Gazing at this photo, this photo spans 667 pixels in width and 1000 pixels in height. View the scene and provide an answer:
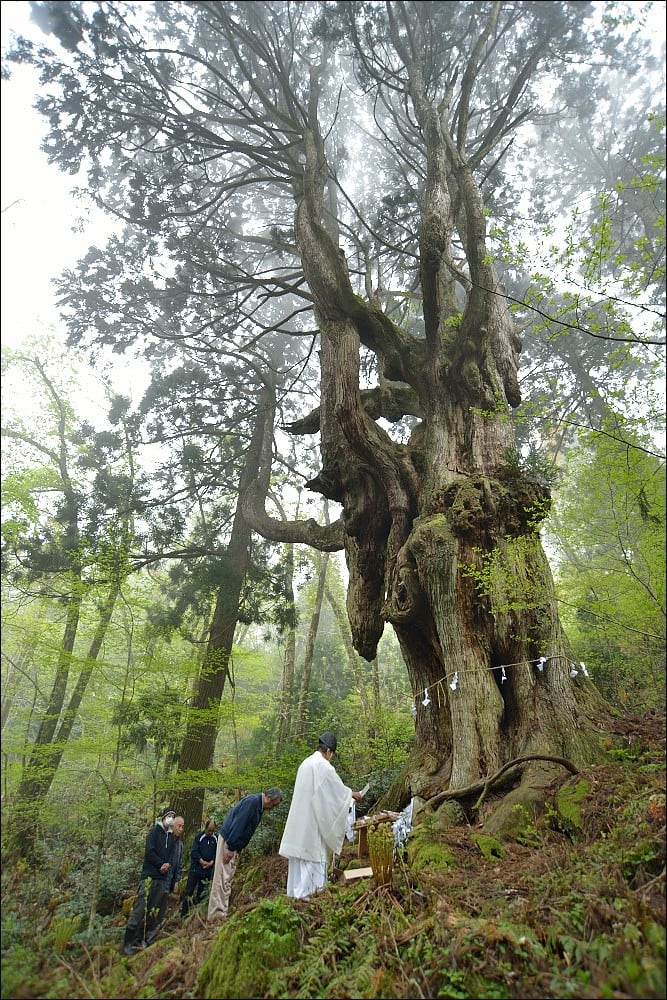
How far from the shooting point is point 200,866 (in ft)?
17.0

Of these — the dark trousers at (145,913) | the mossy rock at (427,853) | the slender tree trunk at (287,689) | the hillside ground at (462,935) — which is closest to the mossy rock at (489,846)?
the hillside ground at (462,935)

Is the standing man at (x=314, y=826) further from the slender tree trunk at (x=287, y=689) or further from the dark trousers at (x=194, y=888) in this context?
the slender tree trunk at (x=287, y=689)

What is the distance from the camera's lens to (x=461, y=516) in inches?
206

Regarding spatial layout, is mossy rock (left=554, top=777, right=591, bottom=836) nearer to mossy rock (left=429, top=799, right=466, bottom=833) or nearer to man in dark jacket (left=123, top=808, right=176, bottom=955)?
mossy rock (left=429, top=799, right=466, bottom=833)

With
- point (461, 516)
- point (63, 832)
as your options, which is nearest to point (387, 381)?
point (461, 516)

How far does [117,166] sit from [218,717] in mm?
12571

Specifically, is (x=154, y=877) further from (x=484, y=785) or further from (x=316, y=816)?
(x=484, y=785)

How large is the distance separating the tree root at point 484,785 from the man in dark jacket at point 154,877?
2.55 m

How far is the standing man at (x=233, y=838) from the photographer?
4.37 metres

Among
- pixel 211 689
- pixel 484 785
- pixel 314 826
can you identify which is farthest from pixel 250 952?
pixel 211 689

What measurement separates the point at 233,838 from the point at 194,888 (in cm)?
124

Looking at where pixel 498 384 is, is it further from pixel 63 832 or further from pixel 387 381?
pixel 63 832

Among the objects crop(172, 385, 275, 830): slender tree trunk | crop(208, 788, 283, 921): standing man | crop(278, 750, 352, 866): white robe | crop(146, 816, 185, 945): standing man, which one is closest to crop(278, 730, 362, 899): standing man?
crop(278, 750, 352, 866): white robe

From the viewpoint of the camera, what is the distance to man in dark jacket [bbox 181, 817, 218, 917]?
5.03 m
